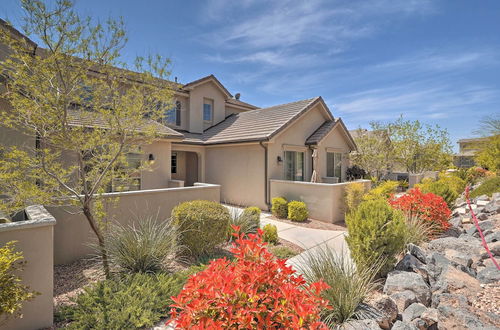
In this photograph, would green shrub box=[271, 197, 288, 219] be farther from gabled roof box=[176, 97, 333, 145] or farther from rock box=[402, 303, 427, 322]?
rock box=[402, 303, 427, 322]

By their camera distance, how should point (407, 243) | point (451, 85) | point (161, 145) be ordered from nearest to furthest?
point (407, 243) → point (161, 145) → point (451, 85)

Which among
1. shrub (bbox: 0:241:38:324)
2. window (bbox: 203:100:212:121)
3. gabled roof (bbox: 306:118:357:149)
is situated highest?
window (bbox: 203:100:212:121)

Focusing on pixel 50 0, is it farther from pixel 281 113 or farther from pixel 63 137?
pixel 281 113

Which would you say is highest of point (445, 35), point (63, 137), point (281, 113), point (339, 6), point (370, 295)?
point (339, 6)

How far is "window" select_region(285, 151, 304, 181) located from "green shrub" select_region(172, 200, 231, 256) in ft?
27.0

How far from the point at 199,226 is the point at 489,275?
21.5 feet

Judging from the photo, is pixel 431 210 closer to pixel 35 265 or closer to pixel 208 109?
pixel 35 265

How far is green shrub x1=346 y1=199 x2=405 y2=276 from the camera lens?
4.98 meters

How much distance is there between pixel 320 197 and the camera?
11016mm

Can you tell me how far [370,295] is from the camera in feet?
14.2

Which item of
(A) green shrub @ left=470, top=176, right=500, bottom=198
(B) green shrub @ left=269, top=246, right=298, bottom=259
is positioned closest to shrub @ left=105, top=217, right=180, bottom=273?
(B) green shrub @ left=269, top=246, right=298, bottom=259

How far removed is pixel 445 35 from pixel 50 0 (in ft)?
44.4

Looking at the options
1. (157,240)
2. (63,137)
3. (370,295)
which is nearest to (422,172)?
(370,295)

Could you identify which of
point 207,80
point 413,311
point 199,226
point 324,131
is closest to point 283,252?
point 199,226
